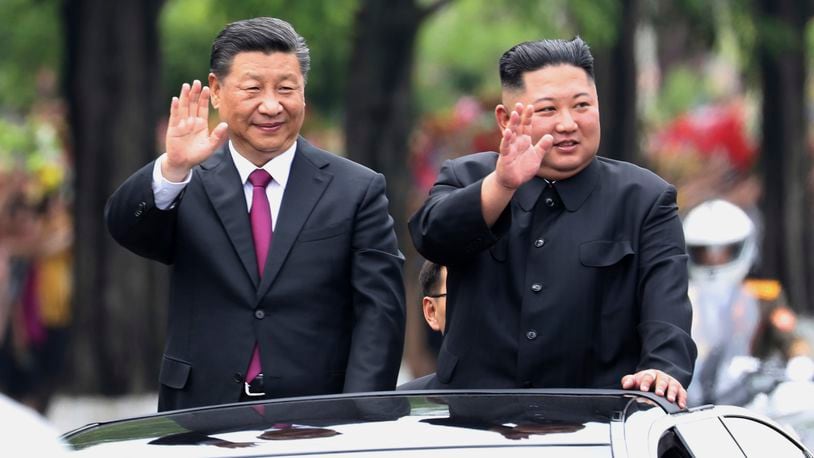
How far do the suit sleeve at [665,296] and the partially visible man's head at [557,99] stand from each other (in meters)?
0.25

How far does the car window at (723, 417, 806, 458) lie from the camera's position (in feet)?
15.0

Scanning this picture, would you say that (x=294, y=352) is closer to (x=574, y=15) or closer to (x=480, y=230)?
(x=480, y=230)

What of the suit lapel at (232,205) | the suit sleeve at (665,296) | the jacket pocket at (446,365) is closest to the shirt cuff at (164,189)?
the suit lapel at (232,205)

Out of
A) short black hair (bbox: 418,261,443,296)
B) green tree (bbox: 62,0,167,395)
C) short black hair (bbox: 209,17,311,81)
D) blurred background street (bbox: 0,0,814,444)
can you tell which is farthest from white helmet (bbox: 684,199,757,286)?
short black hair (bbox: 209,17,311,81)

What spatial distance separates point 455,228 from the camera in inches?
186

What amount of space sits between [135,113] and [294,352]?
8.78 m

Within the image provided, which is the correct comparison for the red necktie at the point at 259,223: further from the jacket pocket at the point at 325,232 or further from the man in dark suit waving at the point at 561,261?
the man in dark suit waving at the point at 561,261

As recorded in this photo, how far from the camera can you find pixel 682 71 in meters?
44.7

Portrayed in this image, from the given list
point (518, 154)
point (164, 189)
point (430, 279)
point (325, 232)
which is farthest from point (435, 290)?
point (518, 154)

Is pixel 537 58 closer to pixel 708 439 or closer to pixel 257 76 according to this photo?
pixel 257 76

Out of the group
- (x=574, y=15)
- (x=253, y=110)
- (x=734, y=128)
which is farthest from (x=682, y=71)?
(x=253, y=110)

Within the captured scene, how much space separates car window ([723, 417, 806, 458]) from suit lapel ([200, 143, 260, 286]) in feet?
4.36

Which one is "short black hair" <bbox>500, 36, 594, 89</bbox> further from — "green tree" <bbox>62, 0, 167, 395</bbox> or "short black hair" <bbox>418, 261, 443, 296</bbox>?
"green tree" <bbox>62, 0, 167, 395</bbox>

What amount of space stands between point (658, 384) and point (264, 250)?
1244 millimetres
